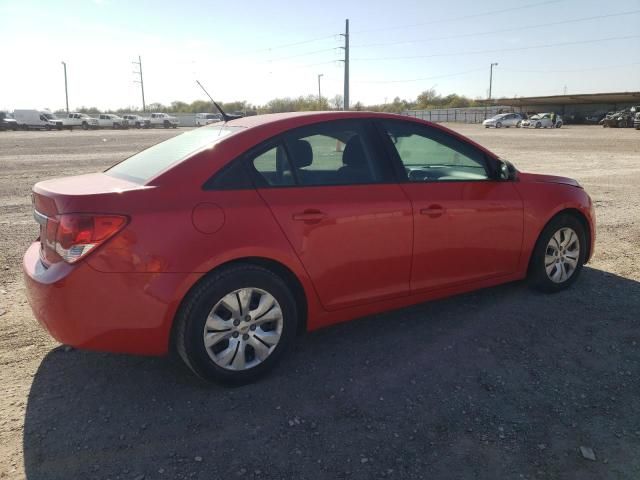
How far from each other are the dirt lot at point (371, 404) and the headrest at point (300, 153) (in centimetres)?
134

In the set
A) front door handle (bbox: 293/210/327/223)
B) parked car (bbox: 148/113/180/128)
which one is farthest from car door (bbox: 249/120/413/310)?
parked car (bbox: 148/113/180/128)

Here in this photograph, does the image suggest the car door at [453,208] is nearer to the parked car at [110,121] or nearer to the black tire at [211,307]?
the black tire at [211,307]

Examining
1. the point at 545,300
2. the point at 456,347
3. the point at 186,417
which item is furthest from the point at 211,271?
the point at 545,300

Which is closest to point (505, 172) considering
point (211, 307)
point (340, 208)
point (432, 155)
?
point (432, 155)

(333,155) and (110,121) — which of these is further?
(110,121)

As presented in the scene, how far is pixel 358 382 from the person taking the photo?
127 inches

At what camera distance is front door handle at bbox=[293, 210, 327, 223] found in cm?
318

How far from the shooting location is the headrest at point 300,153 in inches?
132

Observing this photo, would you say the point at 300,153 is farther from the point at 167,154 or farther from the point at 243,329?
the point at 243,329

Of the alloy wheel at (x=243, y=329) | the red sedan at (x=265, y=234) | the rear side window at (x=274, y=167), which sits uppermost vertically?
the rear side window at (x=274, y=167)

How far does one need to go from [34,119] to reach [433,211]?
5623 centimetres

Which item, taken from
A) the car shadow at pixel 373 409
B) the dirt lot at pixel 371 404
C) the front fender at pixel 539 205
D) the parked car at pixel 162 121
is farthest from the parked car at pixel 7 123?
the front fender at pixel 539 205

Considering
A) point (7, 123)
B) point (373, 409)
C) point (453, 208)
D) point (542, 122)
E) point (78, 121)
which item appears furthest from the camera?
point (78, 121)

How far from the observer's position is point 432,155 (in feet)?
13.9
